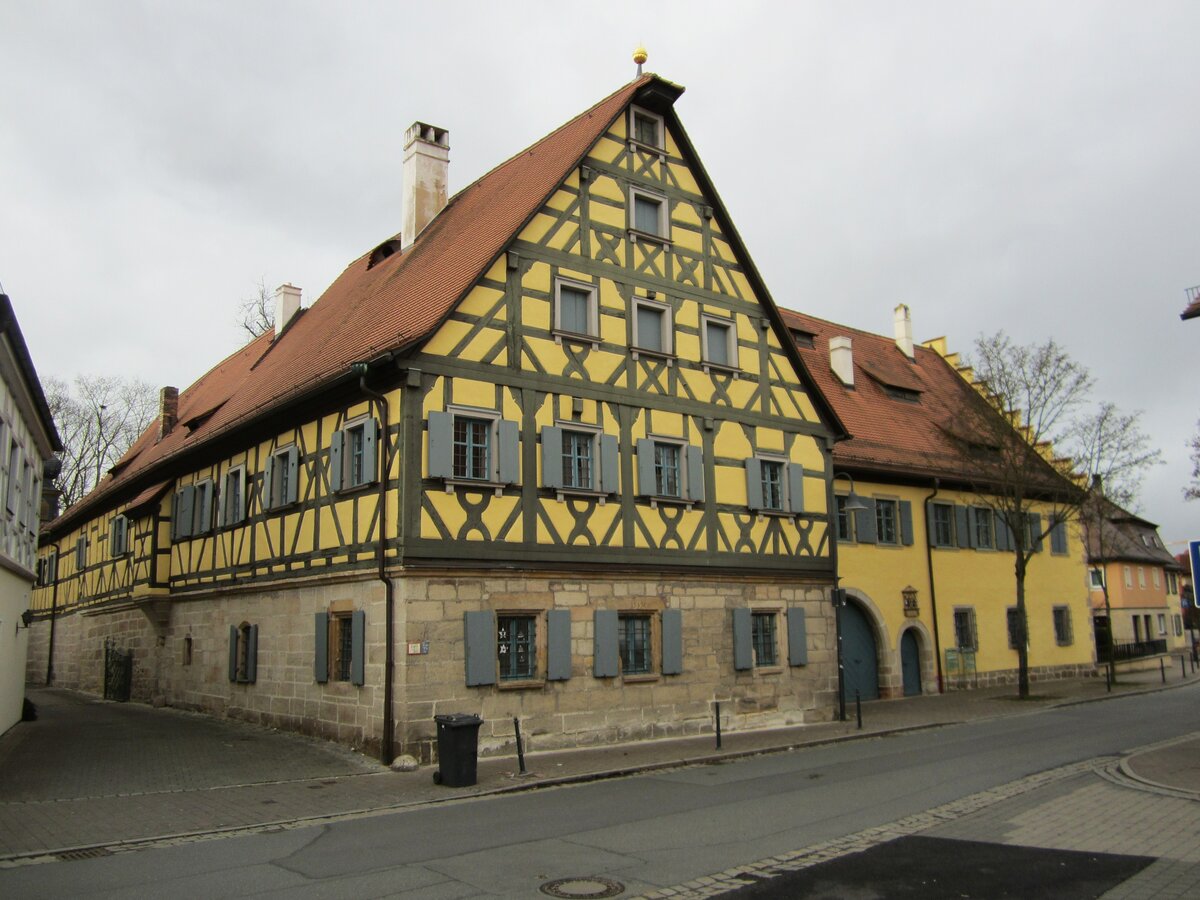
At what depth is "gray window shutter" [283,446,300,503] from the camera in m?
19.0

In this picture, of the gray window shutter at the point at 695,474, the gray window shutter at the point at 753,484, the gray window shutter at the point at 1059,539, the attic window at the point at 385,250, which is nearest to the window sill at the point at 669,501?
the gray window shutter at the point at 695,474

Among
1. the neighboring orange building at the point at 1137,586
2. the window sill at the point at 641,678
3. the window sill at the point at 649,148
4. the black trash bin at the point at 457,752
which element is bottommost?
the black trash bin at the point at 457,752

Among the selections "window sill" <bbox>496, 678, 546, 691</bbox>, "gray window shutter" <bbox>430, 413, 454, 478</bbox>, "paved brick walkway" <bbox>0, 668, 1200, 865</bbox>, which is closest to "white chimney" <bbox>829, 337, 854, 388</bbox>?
"paved brick walkway" <bbox>0, 668, 1200, 865</bbox>

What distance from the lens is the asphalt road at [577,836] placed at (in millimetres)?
8391

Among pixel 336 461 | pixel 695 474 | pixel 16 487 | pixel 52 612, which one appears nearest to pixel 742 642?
pixel 695 474

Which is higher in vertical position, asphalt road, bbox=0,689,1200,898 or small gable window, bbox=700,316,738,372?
small gable window, bbox=700,316,738,372

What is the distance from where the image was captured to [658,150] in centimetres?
2069

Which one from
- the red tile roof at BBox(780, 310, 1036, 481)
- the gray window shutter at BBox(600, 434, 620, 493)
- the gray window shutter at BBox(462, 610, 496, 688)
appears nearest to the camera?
the gray window shutter at BBox(462, 610, 496, 688)

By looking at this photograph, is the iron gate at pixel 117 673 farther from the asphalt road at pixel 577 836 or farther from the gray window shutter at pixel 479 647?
the asphalt road at pixel 577 836

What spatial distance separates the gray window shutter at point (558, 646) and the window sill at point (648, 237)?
7.48 m

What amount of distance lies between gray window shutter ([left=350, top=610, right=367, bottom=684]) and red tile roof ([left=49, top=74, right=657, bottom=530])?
398cm

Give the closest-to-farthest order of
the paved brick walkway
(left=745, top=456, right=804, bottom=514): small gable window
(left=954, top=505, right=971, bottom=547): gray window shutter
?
the paved brick walkway, (left=745, top=456, right=804, bottom=514): small gable window, (left=954, top=505, right=971, bottom=547): gray window shutter

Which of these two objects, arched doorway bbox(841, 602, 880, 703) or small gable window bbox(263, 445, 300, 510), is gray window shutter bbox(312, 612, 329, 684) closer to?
small gable window bbox(263, 445, 300, 510)

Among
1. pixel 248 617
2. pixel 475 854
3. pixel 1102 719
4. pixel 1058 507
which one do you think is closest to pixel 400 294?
pixel 248 617
